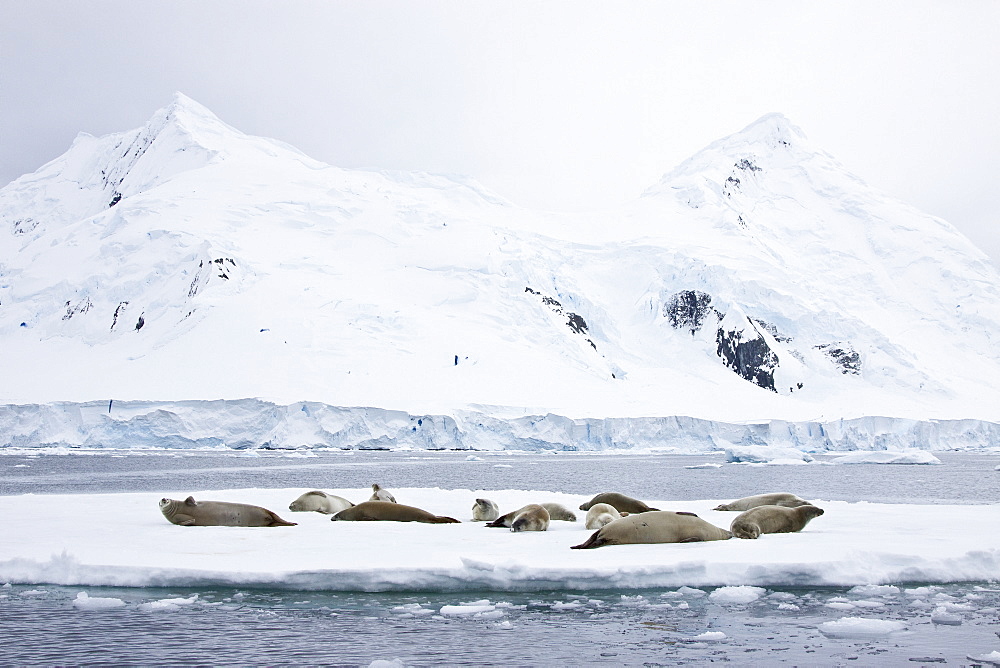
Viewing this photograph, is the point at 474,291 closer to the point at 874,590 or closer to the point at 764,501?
the point at 764,501

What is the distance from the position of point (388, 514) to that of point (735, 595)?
5357 mm

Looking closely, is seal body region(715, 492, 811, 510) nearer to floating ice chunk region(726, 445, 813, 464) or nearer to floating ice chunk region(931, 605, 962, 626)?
floating ice chunk region(931, 605, 962, 626)

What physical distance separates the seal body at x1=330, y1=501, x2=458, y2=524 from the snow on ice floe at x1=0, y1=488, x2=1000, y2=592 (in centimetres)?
70

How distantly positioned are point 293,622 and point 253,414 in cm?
4092

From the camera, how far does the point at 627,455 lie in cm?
5425

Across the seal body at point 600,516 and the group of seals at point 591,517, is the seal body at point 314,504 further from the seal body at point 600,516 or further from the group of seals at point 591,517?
the seal body at point 600,516

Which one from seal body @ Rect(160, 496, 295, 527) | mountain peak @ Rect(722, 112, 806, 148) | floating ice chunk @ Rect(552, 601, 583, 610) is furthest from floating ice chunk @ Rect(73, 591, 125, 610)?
mountain peak @ Rect(722, 112, 806, 148)

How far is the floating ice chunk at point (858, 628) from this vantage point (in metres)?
6.09

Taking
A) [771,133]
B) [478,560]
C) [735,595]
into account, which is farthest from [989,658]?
[771,133]

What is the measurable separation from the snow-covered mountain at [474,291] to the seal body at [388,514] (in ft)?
116

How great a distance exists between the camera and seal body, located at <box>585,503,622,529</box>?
35.4 feet

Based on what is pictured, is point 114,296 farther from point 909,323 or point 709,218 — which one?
point 909,323

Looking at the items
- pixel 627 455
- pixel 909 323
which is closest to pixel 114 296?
pixel 627 455

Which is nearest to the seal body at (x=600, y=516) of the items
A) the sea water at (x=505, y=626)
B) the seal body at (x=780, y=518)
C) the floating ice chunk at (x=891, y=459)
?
the seal body at (x=780, y=518)
